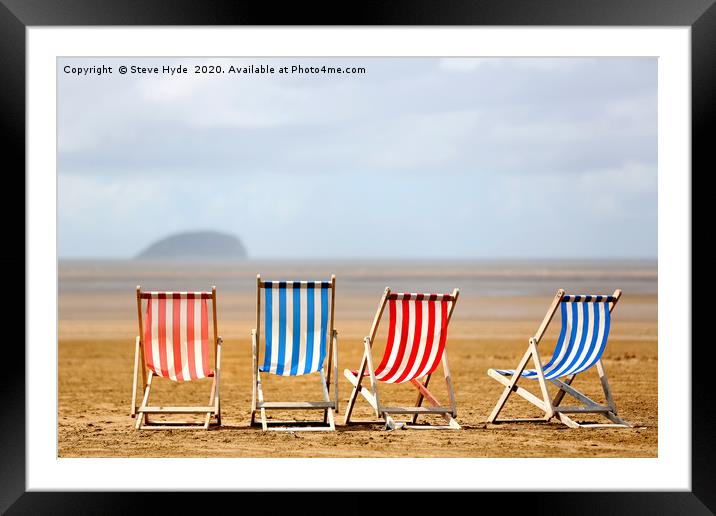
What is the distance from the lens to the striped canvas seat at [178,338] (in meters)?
4.86

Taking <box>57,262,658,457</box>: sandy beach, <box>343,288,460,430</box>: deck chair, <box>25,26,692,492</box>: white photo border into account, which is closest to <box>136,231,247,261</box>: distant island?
<box>57,262,658,457</box>: sandy beach

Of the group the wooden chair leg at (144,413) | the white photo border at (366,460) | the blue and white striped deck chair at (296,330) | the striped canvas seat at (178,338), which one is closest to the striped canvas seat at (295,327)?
the blue and white striped deck chair at (296,330)

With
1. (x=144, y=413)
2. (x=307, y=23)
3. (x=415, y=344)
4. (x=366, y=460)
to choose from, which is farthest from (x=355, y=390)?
(x=307, y=23)

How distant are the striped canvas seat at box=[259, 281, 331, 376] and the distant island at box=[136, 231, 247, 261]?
5196 centimetres

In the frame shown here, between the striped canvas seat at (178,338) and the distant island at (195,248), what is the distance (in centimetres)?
5182

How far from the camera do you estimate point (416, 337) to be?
15.7 feet

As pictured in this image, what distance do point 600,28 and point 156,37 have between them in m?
1.75

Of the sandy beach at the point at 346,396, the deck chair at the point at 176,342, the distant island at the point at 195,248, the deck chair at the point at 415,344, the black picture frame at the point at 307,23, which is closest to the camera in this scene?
the black picture frame at the point at 307,23

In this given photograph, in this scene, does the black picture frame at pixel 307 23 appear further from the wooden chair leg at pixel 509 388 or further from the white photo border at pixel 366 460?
the wooden chair leg at pixel 509 388

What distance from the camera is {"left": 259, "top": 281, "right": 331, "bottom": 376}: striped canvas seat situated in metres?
4.91

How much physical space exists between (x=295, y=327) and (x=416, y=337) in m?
0.74

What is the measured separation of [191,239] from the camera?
5725cm

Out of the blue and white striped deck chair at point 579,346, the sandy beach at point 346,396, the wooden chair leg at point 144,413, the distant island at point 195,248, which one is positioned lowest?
the sandy beach at point 346,396

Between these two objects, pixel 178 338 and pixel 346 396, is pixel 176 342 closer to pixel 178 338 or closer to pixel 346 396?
pixel 178 338
